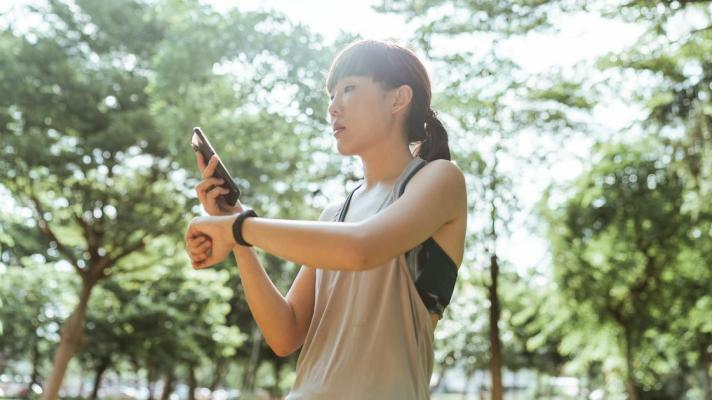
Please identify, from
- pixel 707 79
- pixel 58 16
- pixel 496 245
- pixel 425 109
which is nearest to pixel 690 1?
pixel 707 79

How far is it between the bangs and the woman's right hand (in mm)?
338

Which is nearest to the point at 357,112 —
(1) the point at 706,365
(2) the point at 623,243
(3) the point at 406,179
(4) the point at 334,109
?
(4) the point at 334,109

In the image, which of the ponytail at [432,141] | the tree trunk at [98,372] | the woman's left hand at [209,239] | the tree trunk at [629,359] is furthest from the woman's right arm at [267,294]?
the tree trunk at [98,372]

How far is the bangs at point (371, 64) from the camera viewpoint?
68.0 inches

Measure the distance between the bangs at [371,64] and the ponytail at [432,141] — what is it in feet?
0.48

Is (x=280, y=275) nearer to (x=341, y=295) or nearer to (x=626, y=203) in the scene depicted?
(x=626, y=203)

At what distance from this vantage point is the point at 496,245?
15.5 m

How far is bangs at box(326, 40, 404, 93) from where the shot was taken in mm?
1728

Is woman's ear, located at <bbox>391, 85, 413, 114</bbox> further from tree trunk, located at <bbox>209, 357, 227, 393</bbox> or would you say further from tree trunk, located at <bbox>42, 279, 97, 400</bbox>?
tree trunk, located at <bbox>209, 357, 227, 393</bbox>

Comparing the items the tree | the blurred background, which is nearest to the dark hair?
the blurred background

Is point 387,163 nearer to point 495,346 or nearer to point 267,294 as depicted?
point 267,294

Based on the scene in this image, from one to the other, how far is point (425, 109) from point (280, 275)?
28.1 meters

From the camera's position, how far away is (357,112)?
172 cm

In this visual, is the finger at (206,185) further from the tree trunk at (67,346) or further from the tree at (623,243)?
the tree at (623,243)
